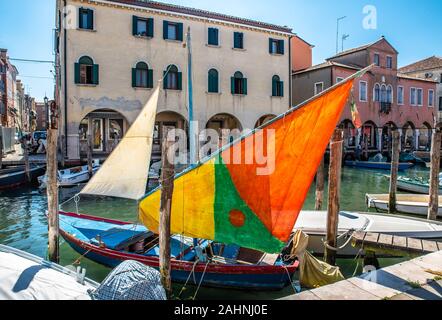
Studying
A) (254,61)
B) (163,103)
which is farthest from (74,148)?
(254,61)

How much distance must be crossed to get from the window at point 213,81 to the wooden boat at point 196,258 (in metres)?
13.8

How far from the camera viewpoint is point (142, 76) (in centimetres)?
1912

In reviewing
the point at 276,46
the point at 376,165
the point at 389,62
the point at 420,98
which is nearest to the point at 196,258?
the point at 276,46

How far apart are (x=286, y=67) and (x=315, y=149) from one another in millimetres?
18868

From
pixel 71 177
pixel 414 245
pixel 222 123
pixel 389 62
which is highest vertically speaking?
pixel 389 62

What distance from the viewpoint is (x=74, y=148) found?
18.5 meters

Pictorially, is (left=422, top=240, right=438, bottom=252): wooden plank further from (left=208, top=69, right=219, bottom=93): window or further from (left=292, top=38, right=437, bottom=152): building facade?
(left=292, top=38, right=437, bottom=152): building facade

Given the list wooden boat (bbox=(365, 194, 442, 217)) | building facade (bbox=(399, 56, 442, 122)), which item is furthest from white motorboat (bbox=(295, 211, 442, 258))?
building facade (bbox=(399, 56, 442, 122))

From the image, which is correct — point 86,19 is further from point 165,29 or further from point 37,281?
point 37,281

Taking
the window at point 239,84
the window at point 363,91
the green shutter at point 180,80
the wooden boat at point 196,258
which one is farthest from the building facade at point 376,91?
the wooden boat at point 196,258

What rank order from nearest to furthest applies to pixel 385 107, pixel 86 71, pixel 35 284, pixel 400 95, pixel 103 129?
pixel 35 284, pixel 86 71, pixel 103 129, pixel 385 107, pixel 400 95

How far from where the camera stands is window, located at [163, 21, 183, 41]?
19.4 meters

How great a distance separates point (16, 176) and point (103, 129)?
726 cm
